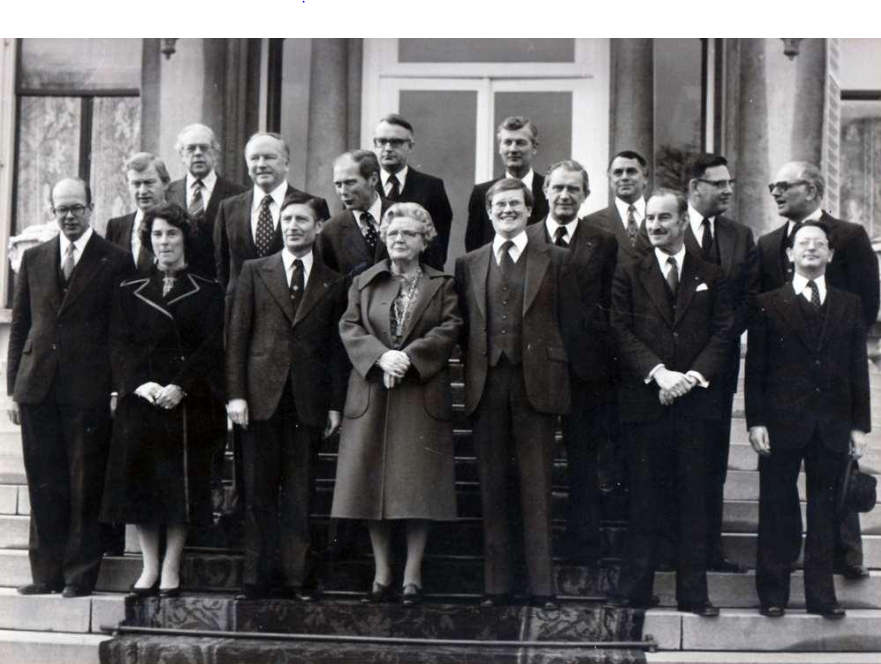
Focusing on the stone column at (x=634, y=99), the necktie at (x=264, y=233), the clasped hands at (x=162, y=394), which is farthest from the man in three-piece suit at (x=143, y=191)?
the stone column at (x=634, y=99)

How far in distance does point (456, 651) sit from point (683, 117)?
4284 millimetres

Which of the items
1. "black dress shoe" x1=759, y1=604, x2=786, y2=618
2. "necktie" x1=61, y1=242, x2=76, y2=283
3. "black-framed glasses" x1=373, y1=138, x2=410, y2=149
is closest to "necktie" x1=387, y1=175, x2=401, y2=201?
"black-framed glasses" x1=373, y1=138, x2=410, y2=149

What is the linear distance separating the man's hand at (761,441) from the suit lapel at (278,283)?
1.96 metres

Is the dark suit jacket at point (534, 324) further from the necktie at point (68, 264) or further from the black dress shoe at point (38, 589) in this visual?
the black dress shoe at point (38, 589)

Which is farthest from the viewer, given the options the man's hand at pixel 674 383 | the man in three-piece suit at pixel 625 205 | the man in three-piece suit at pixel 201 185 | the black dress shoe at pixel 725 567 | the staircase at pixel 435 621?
the man in three-piece suit at pixel 201 185

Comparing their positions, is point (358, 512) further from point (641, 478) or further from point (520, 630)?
point (641, 478)

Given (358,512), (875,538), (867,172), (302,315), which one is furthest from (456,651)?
(867,172)

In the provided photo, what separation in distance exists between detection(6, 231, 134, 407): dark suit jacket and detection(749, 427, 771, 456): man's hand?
9.09 ft

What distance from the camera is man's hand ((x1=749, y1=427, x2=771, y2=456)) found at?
560 cm

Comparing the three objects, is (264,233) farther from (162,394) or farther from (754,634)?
(754,634)

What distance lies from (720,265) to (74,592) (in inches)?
123

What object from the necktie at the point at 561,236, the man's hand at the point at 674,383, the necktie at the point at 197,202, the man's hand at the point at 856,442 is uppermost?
the necktie at the point at 197,202

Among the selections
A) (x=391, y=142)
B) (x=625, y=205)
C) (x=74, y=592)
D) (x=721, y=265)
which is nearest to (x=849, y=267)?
(x=721, y=265)

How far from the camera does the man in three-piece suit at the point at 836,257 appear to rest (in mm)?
5777
